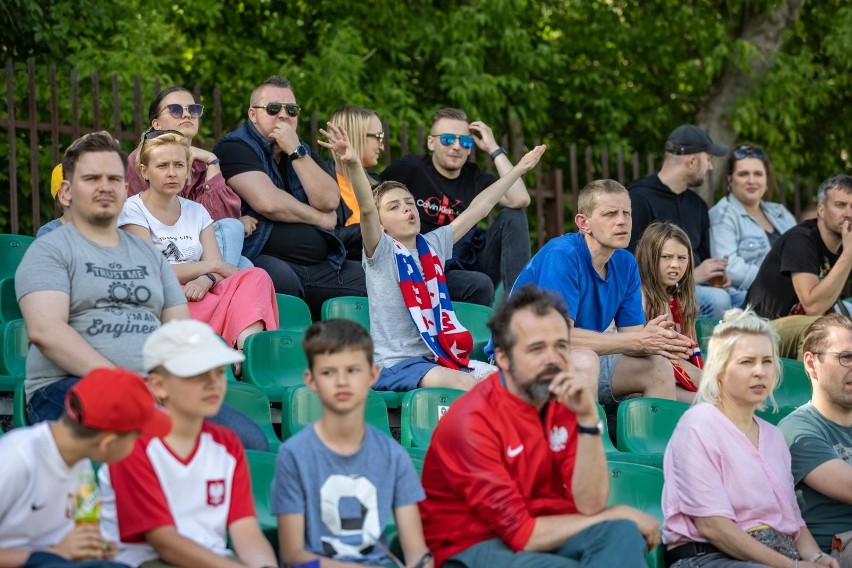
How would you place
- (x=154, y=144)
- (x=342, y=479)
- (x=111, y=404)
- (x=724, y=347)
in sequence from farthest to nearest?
(x=154, y=144) < (x=724, y=347) < (x=342, y=479) < (x=111, y=404)

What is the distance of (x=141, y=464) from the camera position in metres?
3.62

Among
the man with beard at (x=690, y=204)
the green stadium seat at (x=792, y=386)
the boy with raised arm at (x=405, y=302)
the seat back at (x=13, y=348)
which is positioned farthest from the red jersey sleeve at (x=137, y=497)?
the man with beard at (x=690, y=204)

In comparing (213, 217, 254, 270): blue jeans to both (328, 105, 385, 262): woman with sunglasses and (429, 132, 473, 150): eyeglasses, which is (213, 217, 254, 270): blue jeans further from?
(429, 132, 473, 150): eyeglasses

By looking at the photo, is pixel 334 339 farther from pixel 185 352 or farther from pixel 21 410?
pixel 21 410

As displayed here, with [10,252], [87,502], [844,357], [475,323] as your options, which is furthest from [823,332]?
[10,252]

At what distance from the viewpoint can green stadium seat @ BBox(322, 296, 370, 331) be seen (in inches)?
250

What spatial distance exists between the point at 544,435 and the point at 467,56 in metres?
7.77

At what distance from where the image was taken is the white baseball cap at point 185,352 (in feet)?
12.1

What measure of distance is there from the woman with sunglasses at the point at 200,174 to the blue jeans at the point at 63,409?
1831 mm

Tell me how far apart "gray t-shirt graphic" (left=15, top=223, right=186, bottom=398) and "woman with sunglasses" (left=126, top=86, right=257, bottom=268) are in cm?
161

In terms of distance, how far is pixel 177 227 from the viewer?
5902 mm

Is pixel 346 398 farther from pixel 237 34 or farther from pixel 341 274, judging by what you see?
pixel 237 34

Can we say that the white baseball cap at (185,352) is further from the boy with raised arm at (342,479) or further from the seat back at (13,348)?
the seat back at (13,348)

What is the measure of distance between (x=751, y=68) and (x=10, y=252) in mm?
7723
